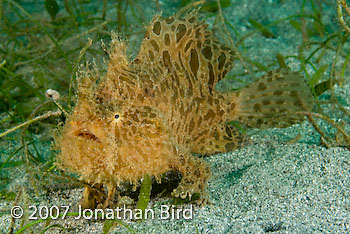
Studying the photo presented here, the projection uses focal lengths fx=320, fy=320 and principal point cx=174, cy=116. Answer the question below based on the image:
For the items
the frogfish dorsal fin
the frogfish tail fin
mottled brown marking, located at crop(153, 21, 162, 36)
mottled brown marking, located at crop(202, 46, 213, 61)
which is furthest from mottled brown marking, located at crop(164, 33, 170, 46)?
the frogfish tail fin

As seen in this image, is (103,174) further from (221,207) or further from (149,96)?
(221,207)

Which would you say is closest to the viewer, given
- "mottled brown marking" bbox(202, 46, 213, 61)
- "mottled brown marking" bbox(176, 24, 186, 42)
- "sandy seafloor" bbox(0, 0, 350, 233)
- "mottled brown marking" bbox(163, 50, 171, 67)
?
"sandy seafloor" bbox(0, 0, 350, 233)

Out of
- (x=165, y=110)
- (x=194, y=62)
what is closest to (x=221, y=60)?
(x=194, y=62)

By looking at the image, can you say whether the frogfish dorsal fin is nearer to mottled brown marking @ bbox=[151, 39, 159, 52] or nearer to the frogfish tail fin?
mottled brown marking @ bbox=[151, 39, 159, 52]

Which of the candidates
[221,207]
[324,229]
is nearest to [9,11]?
[221,207]

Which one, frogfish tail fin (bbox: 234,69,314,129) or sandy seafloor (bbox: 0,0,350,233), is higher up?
frogfish tail fin (bbox: 234,69,314,129)

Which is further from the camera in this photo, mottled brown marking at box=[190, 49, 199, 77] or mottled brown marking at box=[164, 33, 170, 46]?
mottled brown marking at box=[190, 49, 199, 77]
